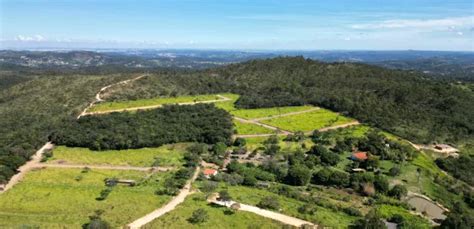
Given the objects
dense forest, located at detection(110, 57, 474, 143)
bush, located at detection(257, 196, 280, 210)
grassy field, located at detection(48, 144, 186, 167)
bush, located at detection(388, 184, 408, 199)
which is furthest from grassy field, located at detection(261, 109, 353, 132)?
bush, located at detection(257, 196, 280, 210)

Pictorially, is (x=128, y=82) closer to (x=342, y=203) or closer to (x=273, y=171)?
(x=273, y=171)

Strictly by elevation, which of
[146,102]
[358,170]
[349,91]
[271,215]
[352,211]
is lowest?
[358,170]

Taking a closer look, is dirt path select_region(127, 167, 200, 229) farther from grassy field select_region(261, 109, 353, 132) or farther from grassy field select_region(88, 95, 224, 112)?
grassy field select_region(88, 95, 224, 112)

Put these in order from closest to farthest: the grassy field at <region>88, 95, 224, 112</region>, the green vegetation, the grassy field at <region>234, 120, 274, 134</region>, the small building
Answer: the small building → the grassy field at <region>234, 120, 274, 134</region> → the grassy field at <region>88, 95, 224, 112</region> → the green vegetation

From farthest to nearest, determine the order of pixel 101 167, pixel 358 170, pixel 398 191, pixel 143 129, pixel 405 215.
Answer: pixel 143 129 → pixel 358 170 → pixel 101 167 → pixel 398 191 → pixel 405 215

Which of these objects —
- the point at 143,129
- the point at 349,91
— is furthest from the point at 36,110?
Answer: the point at 349,91

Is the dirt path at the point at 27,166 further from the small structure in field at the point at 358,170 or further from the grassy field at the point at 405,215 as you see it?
the small structure in field at the point at 358,170

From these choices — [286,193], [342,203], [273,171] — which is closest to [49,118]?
[273,171]

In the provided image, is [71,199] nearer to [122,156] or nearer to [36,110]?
[122,156]
